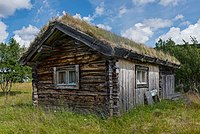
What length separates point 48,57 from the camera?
11.3m

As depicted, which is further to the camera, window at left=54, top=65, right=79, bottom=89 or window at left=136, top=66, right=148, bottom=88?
window at left=136, top=66, right=148, bottom=88

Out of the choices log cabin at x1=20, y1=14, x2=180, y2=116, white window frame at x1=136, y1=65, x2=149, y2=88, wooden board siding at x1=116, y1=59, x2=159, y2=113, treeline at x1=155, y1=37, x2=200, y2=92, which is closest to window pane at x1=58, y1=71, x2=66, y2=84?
log cabin at x1=20, y1=14, x2=180, y2=116

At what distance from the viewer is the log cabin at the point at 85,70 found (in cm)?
916

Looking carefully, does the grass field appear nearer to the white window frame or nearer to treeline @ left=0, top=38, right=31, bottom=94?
the white window frame

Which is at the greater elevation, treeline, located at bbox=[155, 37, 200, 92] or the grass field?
treeline, located at bbox=[155, 37, 200, 92]

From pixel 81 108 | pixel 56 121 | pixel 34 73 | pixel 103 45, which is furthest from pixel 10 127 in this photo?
pixel 34 73

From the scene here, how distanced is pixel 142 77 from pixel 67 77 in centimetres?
360

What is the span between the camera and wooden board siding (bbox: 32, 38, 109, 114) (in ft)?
31.0

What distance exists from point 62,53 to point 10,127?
4.30 meters

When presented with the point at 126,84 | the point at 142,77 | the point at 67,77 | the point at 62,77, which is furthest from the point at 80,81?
the point at 142,77

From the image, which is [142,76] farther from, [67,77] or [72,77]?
[67,77]

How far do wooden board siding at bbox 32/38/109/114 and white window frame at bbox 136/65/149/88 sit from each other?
219cm

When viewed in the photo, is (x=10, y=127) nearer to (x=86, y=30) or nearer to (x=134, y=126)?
(x=134, y=126)

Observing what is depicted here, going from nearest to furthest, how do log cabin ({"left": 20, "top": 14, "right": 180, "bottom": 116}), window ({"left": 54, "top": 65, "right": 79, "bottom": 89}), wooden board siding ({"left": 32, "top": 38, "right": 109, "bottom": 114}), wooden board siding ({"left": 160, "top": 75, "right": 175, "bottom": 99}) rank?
log cabin ({"left": 20, "top": 14, "right": 180, "bottom": 116})
wooden board siding ({"left": 32, "top": 38, "right": 109, "bottom": 114})
window ({"left": 54, "top": 65, "right": 79, "bottom": 89})
wooden board siding ({"left": 160, "top": 75, "right": 175, "bottom": 99})
